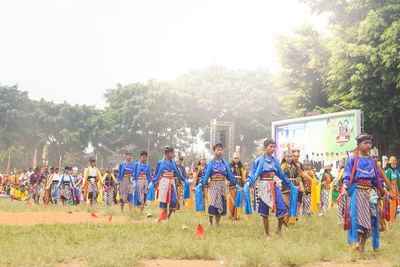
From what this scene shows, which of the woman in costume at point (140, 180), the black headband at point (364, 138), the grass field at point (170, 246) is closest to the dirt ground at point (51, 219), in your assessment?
the woman in costume at point (140, 180)

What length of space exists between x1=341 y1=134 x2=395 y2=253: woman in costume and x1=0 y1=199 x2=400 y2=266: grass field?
353 mm

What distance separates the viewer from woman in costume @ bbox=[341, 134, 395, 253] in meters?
6.93

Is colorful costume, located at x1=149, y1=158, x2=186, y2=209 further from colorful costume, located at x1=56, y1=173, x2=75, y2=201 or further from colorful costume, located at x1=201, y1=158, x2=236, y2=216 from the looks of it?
colorful costume, located at x1=56, y1=173, x2=75, y2=201

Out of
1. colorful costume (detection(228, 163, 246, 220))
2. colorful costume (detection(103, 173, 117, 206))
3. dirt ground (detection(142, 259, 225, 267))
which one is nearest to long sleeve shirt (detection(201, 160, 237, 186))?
colorful costume (detection(228, 163, 246, 220))

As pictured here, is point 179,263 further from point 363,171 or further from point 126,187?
point 126,187

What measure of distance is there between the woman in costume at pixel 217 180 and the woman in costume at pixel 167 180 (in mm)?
1465

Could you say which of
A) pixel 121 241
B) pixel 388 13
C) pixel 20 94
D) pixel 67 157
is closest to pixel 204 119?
pixel 67 157

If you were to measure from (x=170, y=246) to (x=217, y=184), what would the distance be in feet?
10.7

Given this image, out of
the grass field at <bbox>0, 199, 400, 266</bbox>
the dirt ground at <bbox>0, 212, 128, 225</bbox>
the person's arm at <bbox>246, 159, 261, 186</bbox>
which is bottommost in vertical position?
the dirt ground at <bbox>0, 212, 128, 225</bbox>

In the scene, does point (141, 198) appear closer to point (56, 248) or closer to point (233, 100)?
point (56, 248)

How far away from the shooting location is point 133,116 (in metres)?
48.9

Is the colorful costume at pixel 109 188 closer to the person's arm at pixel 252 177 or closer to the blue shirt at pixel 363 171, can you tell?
the person's arm at pixel 252 177

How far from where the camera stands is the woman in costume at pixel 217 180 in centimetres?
1027

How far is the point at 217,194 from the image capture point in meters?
10.3
